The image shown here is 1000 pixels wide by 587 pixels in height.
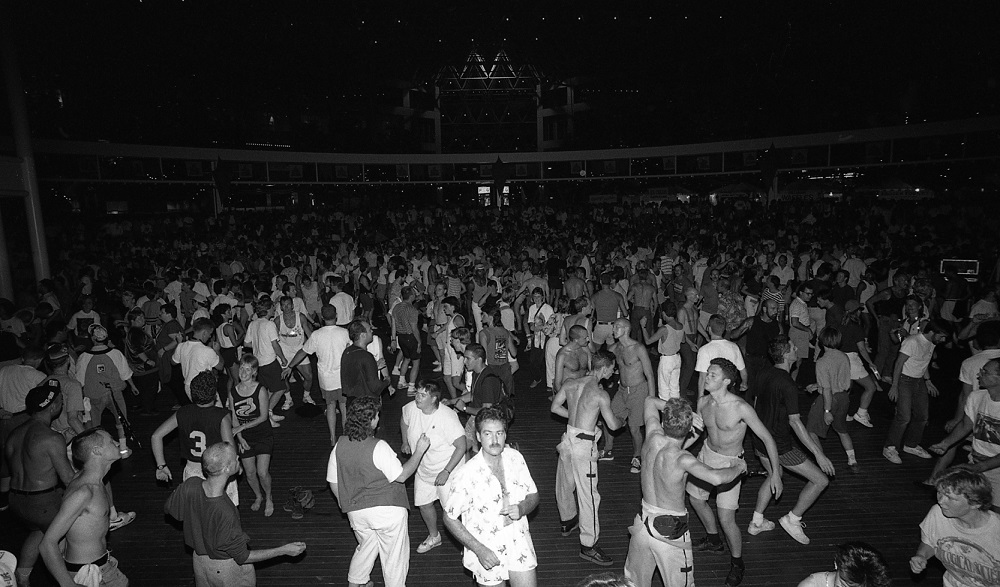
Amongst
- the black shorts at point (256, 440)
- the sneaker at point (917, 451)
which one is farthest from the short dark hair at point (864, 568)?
the sneaker at point (917, 451)

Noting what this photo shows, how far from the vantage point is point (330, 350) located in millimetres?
7305

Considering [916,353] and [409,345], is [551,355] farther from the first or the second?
[916,353]

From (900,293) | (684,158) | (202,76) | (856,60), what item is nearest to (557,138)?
(684,158)

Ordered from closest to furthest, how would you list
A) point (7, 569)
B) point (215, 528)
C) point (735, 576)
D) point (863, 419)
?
point (7, 569) < point (215, 528) < point (735, 576) < point (863, 419)

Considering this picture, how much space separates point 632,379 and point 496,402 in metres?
1.57

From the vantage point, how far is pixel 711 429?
5.04m

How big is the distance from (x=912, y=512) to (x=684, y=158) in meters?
27.4

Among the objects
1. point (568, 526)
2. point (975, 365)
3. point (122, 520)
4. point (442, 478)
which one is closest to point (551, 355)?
point (568, 526)

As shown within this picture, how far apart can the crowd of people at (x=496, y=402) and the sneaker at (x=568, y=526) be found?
24mm

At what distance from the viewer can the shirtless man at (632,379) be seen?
21.4ft

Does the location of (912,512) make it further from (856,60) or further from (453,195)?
(453,195)

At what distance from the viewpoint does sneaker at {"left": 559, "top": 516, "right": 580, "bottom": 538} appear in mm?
5666

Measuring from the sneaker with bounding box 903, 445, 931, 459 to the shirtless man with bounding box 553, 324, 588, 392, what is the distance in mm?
4153

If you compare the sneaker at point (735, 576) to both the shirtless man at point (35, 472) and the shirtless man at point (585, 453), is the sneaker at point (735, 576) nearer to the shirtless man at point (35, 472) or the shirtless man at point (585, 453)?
the shirtless man at point (585, 453)
